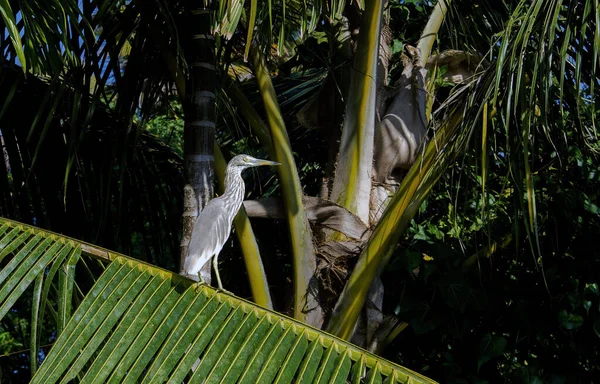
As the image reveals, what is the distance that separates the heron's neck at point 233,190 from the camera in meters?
3.71

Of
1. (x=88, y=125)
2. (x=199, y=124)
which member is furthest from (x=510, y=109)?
(x=88, y=125)

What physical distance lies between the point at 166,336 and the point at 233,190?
1.57 meters

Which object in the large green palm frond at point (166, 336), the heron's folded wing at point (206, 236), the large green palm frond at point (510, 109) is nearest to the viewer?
the large green palm frond at point (166, 336)

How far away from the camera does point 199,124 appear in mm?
3438

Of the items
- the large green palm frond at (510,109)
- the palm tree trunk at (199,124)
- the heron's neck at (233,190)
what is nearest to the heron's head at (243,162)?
the heron's neck at (233,190)

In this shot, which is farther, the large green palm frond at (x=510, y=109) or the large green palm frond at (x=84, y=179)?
the large green palm frond at (x=84, y=179)

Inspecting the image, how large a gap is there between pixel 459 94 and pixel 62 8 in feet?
5.47

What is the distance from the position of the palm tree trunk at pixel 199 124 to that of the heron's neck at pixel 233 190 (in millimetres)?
195

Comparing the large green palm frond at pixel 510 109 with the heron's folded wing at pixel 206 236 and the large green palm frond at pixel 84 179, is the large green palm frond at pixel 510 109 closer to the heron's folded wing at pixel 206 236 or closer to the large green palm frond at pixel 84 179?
the heron's folded wing at pixel 206 236

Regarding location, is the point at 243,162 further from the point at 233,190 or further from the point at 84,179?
the point at 84,179

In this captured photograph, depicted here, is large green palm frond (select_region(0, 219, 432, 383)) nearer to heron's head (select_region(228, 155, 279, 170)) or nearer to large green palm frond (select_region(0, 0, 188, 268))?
large green palm frond (select_region(0, 0, 188, 268))

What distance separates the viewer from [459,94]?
348cm

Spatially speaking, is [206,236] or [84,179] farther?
[84,179]

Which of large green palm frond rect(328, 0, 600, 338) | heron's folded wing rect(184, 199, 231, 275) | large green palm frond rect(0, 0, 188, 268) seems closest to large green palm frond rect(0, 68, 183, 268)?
large green palm frond rect(0, 0, 188, 268)
